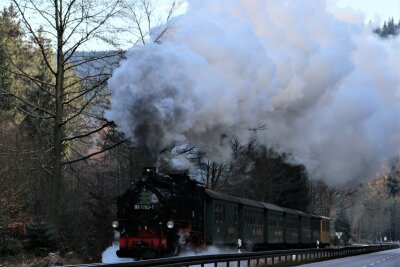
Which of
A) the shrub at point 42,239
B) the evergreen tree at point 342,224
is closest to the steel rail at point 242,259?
the shrub at point 42,239

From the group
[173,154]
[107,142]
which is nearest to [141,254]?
[173,154]

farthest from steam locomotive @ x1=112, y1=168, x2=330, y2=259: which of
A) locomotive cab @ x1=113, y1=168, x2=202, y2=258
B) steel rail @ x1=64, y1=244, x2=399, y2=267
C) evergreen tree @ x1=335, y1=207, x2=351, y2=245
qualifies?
evergreen tree @ x1=335, y1=207, x2=351, y2=245

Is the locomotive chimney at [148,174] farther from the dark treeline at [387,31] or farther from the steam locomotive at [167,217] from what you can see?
the dark treeline at [387,31]

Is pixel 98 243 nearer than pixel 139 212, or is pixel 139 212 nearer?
pixel 139 212

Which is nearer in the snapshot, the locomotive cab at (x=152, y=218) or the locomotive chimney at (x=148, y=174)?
the locomotive cab at (x=152, y=218)

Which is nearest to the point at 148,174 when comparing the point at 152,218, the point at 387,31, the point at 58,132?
the point at 152,218

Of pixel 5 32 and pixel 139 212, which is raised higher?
pixel 5 32

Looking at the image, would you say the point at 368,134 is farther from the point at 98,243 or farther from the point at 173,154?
the point at 98,243

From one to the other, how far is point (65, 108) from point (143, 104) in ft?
34.9

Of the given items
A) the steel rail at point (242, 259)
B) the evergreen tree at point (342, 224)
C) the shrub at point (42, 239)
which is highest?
the evergreen tree at point (342, 224)

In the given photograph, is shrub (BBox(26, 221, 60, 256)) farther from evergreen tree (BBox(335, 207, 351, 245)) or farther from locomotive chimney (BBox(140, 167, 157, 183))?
evergreen tree (BBox(335, 207, 351, 245))

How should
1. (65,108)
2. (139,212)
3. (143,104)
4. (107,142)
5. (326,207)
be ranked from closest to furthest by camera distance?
(143,104) → (139,212) → (65,108) → (107,142) → (326,207)

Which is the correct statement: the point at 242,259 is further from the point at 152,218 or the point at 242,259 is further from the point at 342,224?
the point at 342,224

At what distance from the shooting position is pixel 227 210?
2295 cm
